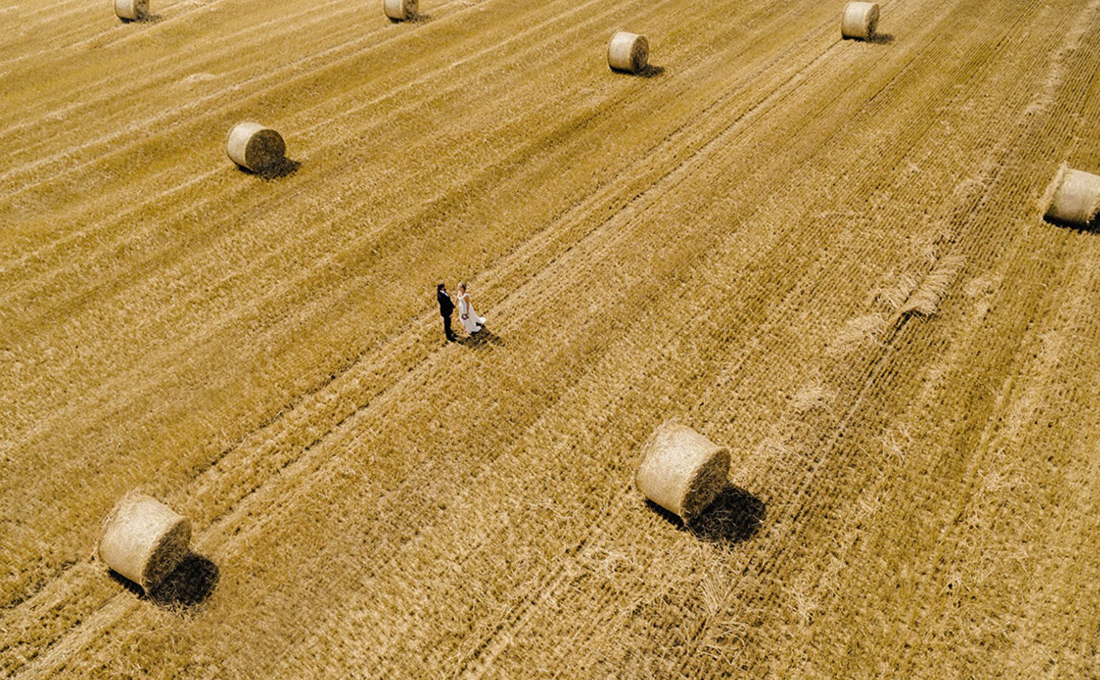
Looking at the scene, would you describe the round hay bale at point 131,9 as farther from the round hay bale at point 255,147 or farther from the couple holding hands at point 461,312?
the couple holding hands at point 461,312

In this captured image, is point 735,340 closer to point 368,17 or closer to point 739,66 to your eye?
point 739,66

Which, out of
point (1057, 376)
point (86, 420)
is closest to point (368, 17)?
point (86, 420)

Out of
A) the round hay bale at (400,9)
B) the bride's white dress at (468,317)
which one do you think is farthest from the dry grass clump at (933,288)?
the round hay bale at (400,9)

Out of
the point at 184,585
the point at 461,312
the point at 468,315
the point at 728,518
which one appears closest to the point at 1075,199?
the point at 728,518

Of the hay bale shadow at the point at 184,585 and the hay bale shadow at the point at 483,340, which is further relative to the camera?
the hay bale shadow at the point at 483,340

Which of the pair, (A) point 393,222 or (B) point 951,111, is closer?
(A) point 393,222

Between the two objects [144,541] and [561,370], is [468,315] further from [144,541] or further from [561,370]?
[144,541]

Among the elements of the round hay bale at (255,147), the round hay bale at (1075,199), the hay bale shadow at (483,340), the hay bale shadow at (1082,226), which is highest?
the round hay bale at (255,147)

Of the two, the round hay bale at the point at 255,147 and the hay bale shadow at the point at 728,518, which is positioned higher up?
the round hay bale at the point at 255,147
